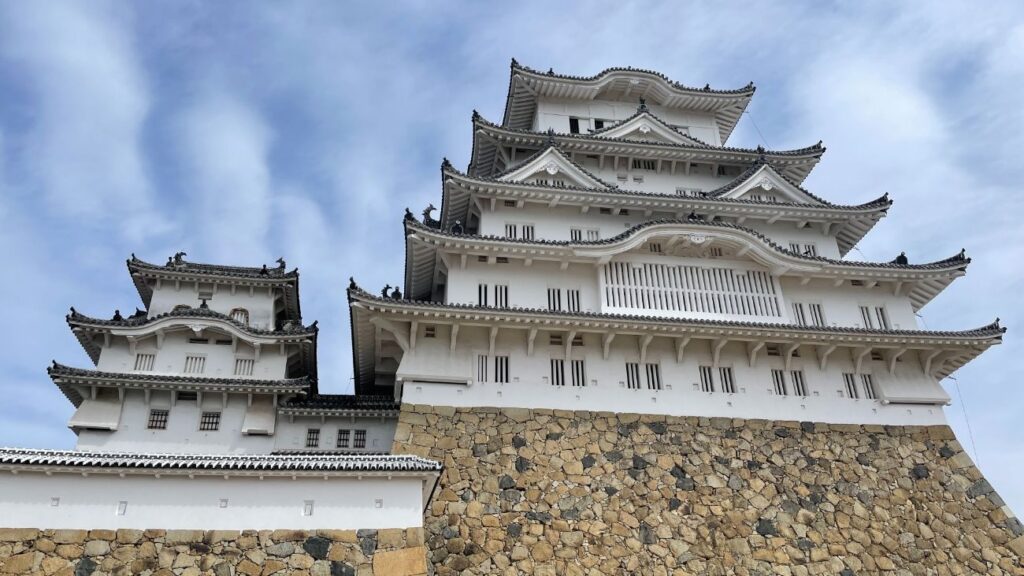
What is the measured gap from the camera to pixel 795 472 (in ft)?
57.1

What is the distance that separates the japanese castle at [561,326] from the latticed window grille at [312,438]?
6 centimetres

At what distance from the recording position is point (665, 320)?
1788 cm

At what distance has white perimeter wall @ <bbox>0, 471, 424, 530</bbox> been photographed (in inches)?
452

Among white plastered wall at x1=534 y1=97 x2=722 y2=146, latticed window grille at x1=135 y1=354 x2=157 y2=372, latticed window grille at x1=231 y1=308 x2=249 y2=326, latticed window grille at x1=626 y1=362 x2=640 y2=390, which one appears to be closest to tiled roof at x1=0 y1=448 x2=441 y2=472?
latticed window grille at x1=626 y1=362 x2=640 y2=390

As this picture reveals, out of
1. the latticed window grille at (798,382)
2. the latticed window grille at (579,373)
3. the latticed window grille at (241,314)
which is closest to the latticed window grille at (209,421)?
the latticed window grille at (241,314)

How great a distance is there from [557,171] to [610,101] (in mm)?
6359

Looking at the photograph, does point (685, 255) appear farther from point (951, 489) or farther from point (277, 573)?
point (277, 573)

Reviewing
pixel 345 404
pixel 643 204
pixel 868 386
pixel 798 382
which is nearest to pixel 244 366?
pixel 345 404

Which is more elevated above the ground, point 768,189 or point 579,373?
point 768,189

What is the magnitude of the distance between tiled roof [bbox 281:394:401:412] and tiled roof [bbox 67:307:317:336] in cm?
209

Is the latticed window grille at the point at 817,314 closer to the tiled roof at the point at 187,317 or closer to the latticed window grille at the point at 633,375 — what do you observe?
the latticed window grille at the point at 633,375

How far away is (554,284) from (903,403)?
32.4 ft

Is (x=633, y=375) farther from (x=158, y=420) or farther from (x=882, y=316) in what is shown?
(x=158, y=420)

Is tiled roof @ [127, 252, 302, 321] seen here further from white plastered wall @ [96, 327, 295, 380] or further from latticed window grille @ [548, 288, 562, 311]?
latticed window grille @ [548, 288, 562, 311]
